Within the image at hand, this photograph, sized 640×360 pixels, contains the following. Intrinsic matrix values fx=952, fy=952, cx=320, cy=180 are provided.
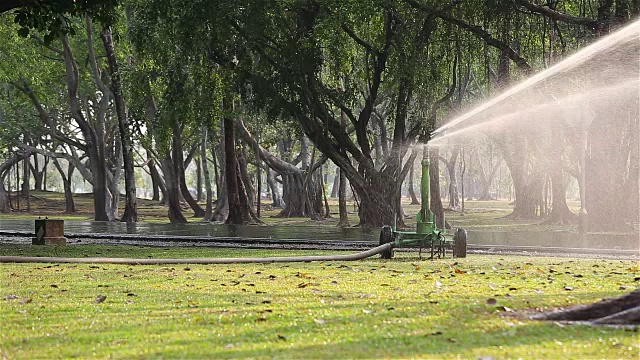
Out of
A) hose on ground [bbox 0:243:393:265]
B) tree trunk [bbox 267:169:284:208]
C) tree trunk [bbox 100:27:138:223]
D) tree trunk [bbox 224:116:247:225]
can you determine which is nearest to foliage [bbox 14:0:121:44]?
hose on ground [bbox 0:243:393:265]

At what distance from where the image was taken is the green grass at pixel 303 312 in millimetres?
6977

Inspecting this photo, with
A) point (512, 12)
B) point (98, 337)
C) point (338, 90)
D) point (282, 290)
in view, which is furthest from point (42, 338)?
point (338, 90)

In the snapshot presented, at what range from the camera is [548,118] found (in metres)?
41.4

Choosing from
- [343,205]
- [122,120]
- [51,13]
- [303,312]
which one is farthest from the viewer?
[343,205]

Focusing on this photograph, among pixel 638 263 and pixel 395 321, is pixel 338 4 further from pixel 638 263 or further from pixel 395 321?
pixel 395 321

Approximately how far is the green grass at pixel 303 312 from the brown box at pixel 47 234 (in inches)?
296

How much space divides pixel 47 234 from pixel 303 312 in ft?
50.5

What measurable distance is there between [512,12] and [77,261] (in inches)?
654

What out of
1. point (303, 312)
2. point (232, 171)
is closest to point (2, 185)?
point (232, 171)

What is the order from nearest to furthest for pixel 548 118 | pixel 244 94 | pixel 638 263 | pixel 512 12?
pixel 638 263 → pixel 512 12 → pixel 244 94 → pixel 548 118

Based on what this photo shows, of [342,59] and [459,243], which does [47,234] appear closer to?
[459,243]

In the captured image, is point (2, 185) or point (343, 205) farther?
point (2, 185)

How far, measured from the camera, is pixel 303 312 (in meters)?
9.06

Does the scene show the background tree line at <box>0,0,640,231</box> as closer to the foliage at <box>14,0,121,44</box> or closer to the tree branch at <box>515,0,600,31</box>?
the tree branch at <box>515,0,600,31</box>
